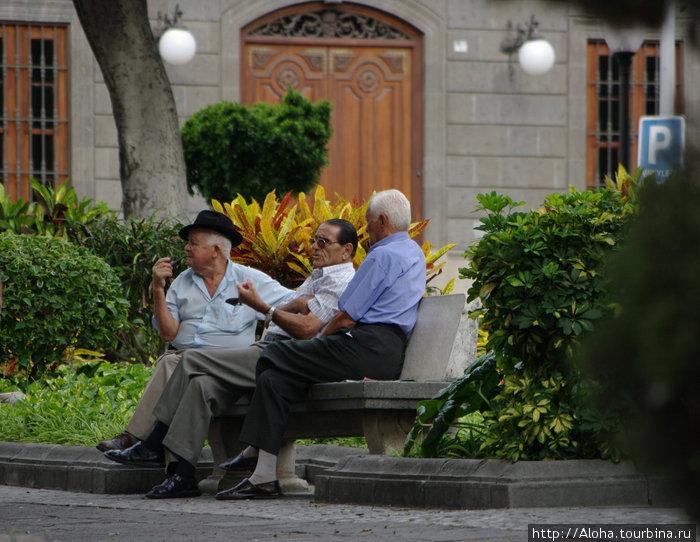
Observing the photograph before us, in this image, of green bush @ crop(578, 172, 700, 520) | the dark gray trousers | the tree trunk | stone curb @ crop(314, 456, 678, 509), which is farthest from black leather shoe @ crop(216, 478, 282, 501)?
the tree trunk

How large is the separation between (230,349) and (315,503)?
102 cm

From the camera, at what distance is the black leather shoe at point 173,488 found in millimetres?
6215

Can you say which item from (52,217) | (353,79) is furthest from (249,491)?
(353,79)

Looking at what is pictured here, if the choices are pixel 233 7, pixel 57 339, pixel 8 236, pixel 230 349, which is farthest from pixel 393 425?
pixel 233 7

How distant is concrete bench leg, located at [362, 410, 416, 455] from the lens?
613cm

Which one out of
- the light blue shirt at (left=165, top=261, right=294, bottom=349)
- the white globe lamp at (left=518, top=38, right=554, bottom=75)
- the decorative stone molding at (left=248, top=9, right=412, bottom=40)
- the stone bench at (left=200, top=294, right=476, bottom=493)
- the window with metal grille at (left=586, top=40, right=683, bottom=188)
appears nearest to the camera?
the stone bench at (left=200, top=294, right=476, bottom=493)

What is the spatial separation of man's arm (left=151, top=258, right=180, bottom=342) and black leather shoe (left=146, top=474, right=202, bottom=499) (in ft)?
2.94

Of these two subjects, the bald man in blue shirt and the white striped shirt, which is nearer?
the bald man in blue shirt

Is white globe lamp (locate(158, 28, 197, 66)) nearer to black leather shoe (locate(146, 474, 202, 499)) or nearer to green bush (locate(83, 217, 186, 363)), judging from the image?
green bush (locate(83, 217, 186, 363))

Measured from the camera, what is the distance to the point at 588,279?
205 inches

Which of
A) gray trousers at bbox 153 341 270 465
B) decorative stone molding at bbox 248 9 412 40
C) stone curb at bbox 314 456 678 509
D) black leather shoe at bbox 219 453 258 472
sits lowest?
black leather shoe at bbox 219 453 258 472

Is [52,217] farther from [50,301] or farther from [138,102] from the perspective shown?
[50,301]

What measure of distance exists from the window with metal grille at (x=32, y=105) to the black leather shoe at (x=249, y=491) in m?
12.7

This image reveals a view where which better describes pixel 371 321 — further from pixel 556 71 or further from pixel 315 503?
pixel 556 71
